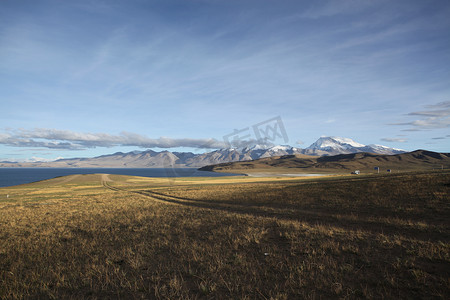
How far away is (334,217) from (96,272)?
55.3 feet

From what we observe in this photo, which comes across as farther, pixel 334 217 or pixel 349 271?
pixel 334 217

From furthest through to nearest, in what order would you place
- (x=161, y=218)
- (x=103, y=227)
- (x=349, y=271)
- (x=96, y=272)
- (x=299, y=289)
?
(x=161, y=218)
(x=103, y=227)
(x=96, y=272)
(x=349, y=271)
(x=299, y=289)

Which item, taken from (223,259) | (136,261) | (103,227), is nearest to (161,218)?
(103,227)

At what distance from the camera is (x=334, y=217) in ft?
61.2

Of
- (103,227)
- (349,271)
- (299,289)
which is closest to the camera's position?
(299,289)

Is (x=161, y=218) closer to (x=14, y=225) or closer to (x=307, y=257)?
(x=14, y=225)

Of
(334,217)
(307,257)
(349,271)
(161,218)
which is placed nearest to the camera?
(349,271)

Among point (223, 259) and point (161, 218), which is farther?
point (161, 218)

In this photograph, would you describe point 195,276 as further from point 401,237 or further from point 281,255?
point 401,237

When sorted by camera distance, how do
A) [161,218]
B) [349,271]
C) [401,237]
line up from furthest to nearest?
[161,218]
[401,237]
[349,271]

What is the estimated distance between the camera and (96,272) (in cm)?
903

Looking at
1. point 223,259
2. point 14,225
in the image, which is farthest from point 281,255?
point 14,225

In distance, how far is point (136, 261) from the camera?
9891 millimetres

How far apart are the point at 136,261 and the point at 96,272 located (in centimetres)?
150
